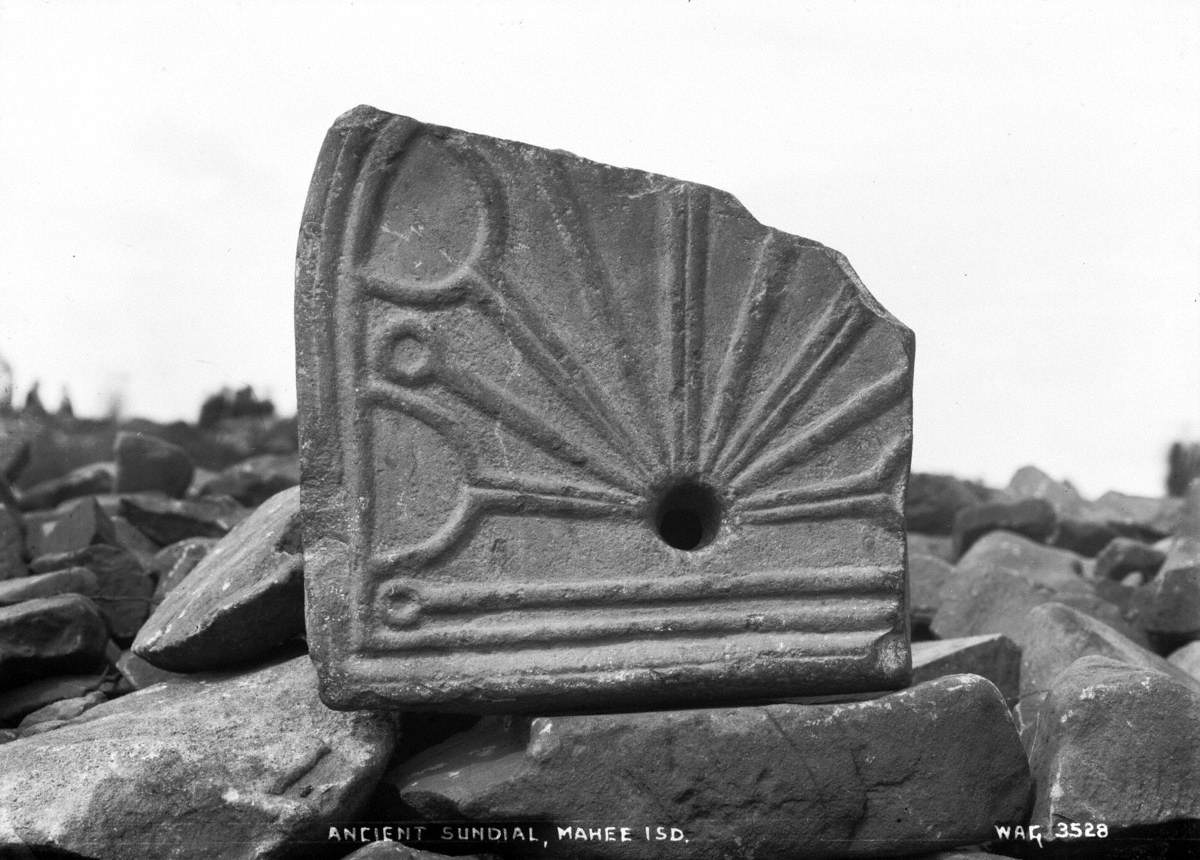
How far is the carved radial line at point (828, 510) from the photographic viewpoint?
3.61 metres

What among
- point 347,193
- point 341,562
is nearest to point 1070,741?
point 341,562

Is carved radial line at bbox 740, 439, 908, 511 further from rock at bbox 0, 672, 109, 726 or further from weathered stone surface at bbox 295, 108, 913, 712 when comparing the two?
rock at bbox 0, 672, 109, 726

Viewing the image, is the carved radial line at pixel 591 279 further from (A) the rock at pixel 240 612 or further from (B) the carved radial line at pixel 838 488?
(A) the rock at pixel 240 612

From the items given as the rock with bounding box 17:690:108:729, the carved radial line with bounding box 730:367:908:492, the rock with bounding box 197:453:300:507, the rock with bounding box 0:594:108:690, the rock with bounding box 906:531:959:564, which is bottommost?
the rock with bounding box 17:690:108:729

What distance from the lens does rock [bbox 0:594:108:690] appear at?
453cm

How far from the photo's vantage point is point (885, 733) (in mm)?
3461

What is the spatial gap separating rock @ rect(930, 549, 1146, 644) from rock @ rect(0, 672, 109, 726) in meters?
3.52

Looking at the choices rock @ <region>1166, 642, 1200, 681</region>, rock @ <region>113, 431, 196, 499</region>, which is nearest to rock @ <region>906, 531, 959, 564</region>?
rock @ <region>1166, 642, 1200, 681</region>

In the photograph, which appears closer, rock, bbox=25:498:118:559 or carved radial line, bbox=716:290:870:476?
carved radial line, bbox=716:290:870:476

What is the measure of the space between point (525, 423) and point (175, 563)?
286 centimetres

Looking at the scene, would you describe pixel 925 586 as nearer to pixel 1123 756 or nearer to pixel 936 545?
pixel 936 545

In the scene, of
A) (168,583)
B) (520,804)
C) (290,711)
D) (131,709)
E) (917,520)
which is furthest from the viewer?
(917,520)

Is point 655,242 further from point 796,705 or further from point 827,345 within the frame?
point 796,705

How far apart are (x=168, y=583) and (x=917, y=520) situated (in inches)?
234
